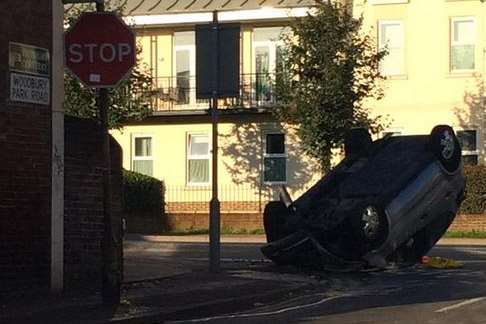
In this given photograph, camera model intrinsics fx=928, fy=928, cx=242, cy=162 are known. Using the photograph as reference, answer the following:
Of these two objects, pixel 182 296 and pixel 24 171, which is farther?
pixel 182 296

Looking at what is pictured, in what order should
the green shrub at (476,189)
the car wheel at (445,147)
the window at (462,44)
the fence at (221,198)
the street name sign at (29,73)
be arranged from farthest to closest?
the fence at (221,198), the window at (462,44), the green shrub at (476,189), the car wheel at (445,147), the street name sign at (29,73)

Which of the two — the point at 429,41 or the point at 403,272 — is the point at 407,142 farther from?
the point at 429,41

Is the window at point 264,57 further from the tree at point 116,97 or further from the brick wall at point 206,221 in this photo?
the brick wall at point 206,221

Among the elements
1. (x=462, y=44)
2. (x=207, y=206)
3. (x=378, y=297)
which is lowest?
(x=378, y=297)

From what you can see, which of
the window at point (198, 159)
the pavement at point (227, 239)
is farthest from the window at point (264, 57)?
the pavement at point (227, 239)

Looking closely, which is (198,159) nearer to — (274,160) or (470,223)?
(274,160)

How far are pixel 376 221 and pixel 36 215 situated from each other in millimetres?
5846

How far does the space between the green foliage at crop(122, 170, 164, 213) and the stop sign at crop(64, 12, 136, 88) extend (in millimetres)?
21459

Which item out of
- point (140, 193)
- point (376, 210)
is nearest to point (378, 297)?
point (376, 210)

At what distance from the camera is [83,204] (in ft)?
44.2

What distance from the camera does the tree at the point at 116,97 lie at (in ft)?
89.9

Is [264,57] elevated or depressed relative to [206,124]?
elevated

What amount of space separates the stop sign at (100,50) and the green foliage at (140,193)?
845 inches

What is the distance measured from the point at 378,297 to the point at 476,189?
18.0m
